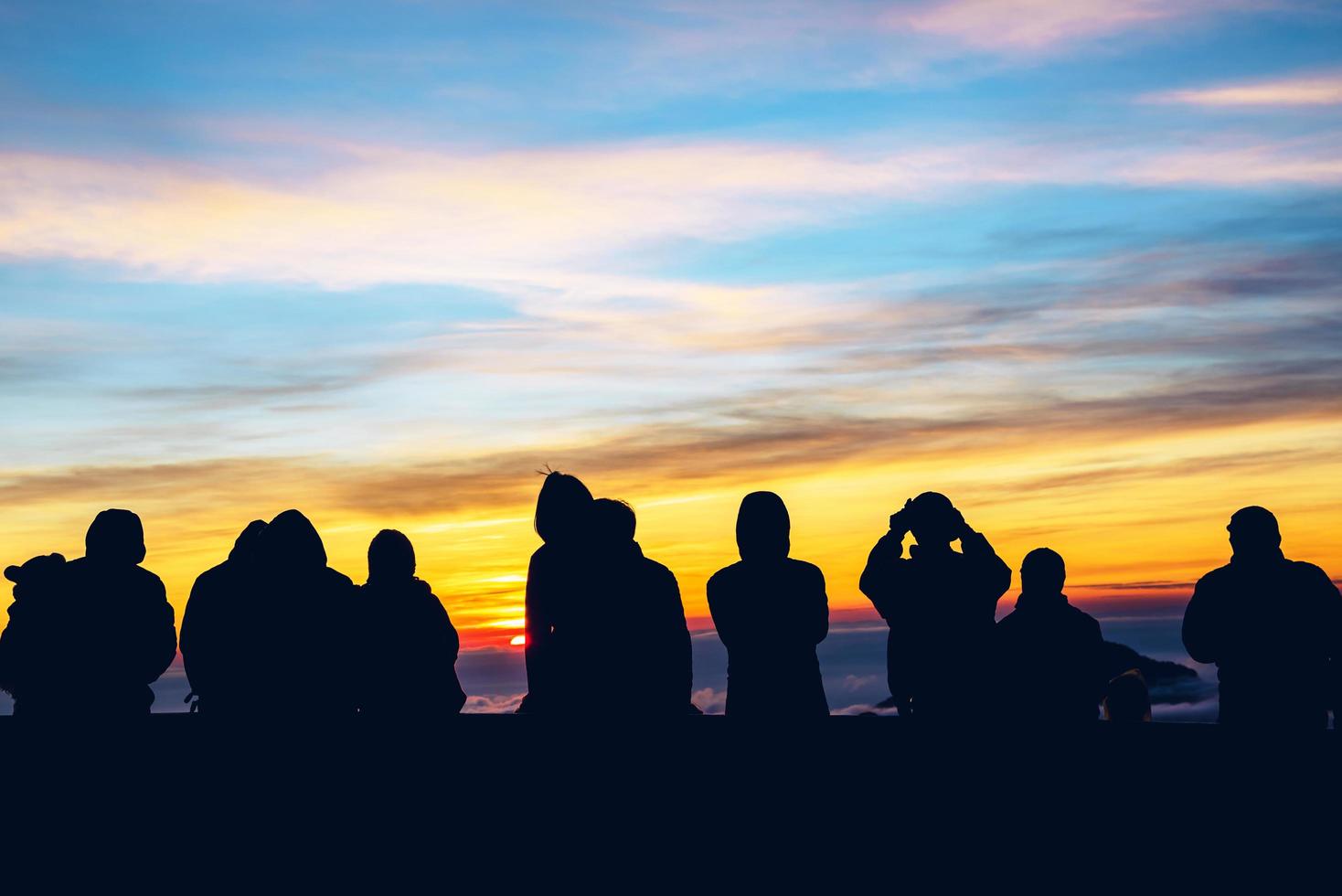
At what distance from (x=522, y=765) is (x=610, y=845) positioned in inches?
27.0

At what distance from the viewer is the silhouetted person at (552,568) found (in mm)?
8156

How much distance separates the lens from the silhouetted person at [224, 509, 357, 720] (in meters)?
8.76

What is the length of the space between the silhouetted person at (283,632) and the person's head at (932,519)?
3.60m

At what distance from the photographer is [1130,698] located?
11.9m

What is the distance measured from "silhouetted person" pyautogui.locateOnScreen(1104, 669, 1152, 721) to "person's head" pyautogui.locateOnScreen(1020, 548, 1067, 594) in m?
2.32

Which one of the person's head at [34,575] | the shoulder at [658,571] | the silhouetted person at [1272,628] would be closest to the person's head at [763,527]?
the shoulder at [658,571]

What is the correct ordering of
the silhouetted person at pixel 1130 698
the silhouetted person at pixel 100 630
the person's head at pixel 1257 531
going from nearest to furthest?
the person's head at pixel 1257 531 → the silhouetted person at pixel 100 630 → the silhouetted person at pixel 1130 698

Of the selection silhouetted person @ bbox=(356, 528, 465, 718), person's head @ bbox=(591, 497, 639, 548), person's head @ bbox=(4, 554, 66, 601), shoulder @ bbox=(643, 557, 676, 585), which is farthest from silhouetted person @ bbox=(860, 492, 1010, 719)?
person's head @ bbox=(4, 554, 66, 601)

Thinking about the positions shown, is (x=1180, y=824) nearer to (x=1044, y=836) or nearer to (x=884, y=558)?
(x=1044, y=836)

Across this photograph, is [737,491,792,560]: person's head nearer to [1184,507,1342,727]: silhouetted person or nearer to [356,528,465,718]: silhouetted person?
[356,528,465,718]: silhouetted person

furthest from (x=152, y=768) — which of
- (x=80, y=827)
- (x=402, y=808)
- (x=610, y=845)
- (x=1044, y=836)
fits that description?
(x=1044, y=836)

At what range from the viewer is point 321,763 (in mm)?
8469

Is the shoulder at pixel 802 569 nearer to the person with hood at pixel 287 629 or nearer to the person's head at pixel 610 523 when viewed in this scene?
the person's head at pixel 610 523

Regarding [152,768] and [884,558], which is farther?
[884,558]
